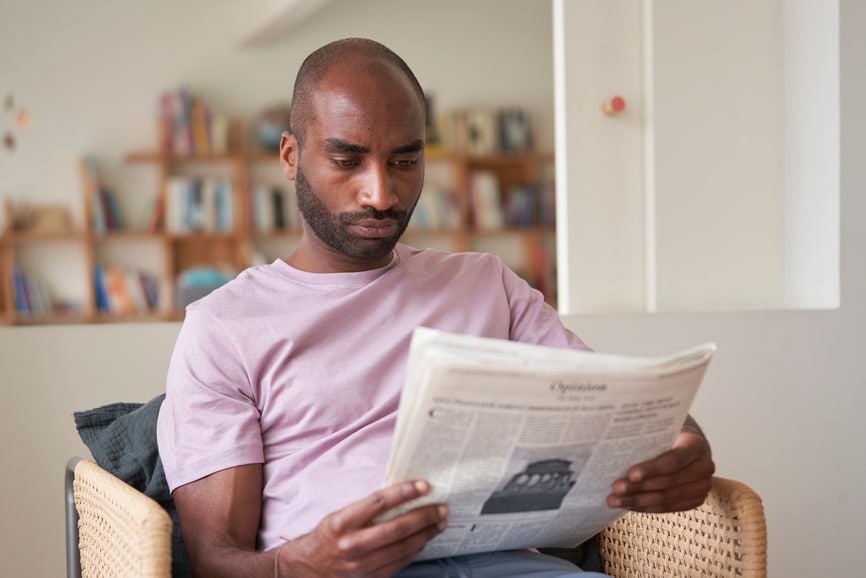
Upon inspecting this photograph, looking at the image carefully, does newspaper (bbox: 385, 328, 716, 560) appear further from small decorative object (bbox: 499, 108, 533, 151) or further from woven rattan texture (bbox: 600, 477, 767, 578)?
small decorative object (bbox: 499, 108, 533, 151)

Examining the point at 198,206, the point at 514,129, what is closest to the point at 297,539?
the point at 198,206

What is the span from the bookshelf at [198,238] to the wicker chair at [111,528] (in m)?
4.03

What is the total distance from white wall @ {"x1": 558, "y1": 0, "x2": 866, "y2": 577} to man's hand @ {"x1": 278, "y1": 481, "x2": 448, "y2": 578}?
1211 millimetres

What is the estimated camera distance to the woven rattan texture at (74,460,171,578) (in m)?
0.98

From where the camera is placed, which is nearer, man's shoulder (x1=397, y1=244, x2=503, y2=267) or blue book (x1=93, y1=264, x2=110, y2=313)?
man's shoulder (x1=397, y1=244, x2=503, y2=267)

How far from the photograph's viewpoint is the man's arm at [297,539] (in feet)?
2.96

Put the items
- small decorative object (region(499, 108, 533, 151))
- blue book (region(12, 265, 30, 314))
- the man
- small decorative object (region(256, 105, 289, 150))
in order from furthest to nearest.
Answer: small decorative object (region(499, 108, 533, 151)) < small decorative object (region(256, 105, 289, 150)) < blue book (region(12, 265, 30, 314)) < the man

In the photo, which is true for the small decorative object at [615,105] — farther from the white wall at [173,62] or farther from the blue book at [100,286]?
the blue book at [100,286]

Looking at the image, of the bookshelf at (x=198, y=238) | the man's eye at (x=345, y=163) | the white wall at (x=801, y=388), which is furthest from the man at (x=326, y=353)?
the bookshelf at (x=198, y=238)

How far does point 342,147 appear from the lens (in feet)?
3.99

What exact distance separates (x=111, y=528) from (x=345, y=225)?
17.5 inches

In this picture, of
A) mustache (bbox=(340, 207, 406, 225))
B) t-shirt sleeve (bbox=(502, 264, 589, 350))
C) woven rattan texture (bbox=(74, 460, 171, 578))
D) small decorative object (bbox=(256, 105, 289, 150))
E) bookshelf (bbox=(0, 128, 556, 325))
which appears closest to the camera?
woven rattan texture (bbox=(74, 460, 171, 578))

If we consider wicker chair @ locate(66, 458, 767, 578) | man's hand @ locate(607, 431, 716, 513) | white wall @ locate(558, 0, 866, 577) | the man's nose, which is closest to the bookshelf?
white wall @ locate(558, 0, 866, 577)

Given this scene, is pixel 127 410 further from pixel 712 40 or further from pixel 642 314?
pixel 712 40
